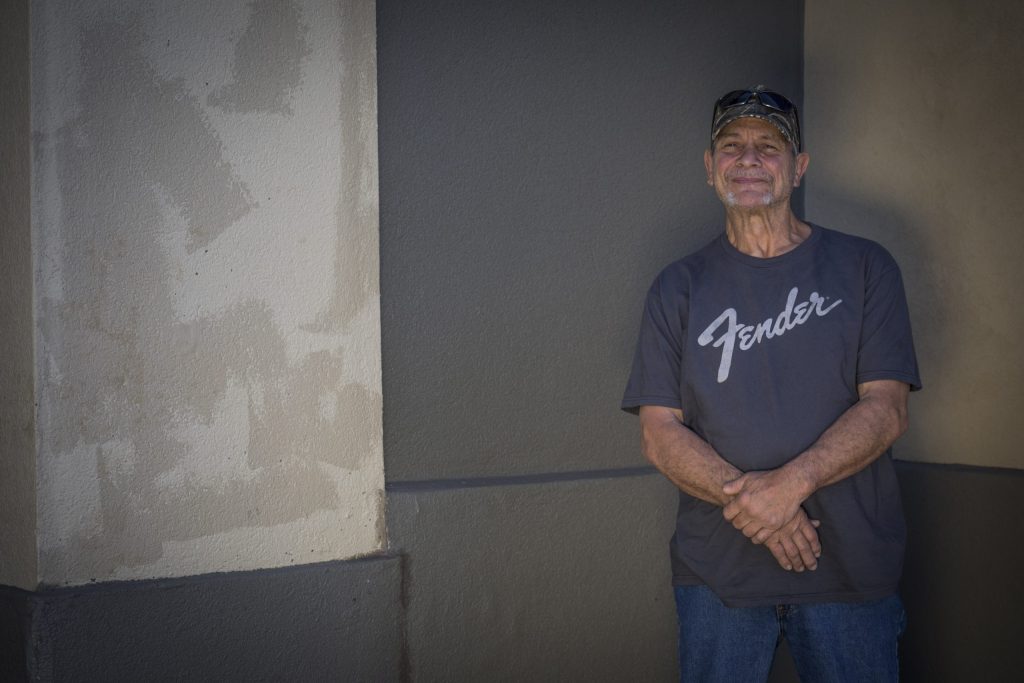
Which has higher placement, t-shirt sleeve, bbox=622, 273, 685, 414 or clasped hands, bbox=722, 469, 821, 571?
t-shirt sleeve, bbox=622, 273, 685, 414

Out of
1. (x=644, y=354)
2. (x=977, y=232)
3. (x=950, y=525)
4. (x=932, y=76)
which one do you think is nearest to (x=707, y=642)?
(x=644, y=354)

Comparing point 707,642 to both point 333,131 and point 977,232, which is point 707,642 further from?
point 333,131

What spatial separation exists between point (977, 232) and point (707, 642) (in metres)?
1.63

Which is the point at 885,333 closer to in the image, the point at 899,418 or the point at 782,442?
the point at 899,418

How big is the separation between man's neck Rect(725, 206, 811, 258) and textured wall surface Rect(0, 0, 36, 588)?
1925 millimetres

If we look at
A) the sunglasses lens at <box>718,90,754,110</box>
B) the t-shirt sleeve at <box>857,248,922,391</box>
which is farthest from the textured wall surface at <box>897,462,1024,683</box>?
the sunglasses lens at <box>718,90,754,110</box>

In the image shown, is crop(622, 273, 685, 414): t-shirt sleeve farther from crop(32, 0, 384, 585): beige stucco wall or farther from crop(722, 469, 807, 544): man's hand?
crop(32, 0, 384, 585): beige stucco wall

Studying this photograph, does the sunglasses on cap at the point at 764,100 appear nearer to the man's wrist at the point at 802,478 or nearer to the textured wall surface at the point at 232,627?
the man's wrist at the point at 802,478

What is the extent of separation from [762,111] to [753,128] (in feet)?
0.18

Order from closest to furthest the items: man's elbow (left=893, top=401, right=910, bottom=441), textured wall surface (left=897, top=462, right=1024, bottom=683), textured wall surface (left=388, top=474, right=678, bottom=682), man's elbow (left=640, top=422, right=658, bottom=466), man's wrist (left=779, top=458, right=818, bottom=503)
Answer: man's wrist (left=779, top=458, right=818, bottom=503)
man's elbow (left=893, top=401, right=910, bottom=441)
man's elbow (left=640, top=422, right=658, bottom=466)
textured wall surface (left=897, top=462, right=1024, bottom=683)
textured wall surface (left=388, top=474, right=678, bottom=682)

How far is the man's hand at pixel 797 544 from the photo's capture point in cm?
249

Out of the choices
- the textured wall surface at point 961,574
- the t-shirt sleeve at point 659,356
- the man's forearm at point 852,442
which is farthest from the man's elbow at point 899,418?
the textured wall surface at point 961,574

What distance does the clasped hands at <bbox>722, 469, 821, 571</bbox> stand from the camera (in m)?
2.45

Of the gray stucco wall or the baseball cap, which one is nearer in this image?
the baseball cap
